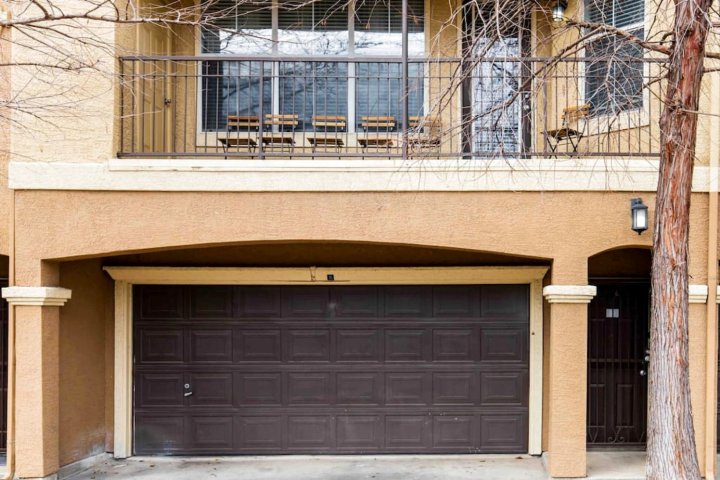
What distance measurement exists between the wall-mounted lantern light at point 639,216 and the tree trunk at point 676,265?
123 cm

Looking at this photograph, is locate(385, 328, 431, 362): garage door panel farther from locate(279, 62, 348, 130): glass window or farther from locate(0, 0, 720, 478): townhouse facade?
locate(279, 62, 348, 130): glass window

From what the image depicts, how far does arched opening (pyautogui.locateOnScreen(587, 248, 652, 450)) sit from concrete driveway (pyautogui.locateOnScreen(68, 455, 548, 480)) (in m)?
1.06

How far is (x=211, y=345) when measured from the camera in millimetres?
8773

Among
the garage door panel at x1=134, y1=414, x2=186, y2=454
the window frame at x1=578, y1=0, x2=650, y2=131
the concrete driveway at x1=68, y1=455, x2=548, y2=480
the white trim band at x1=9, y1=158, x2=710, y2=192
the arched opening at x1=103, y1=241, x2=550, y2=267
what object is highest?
the window frame at x1=578, y1=0, x2=650, y2=131

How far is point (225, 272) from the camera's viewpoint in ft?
28.1

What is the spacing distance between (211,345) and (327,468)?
2130mm

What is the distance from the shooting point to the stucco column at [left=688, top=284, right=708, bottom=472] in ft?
23.4

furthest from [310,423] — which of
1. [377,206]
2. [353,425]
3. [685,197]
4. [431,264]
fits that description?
[685,197]

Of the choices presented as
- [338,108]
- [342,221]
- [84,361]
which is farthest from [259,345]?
[338,108]

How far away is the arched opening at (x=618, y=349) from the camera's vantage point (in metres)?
8.64

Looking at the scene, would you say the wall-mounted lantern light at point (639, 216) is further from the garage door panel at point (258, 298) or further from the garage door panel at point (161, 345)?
the garage door panel at point (161, 345)

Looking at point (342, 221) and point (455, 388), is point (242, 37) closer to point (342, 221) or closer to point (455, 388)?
point (342, 221)

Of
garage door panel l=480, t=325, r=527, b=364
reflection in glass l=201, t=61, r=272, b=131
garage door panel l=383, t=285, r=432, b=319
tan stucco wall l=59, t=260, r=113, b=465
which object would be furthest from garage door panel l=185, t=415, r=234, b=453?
reflection in glass l=201, t=61, r=272, b=131

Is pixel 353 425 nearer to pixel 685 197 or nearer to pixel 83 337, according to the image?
pixel 83 337
